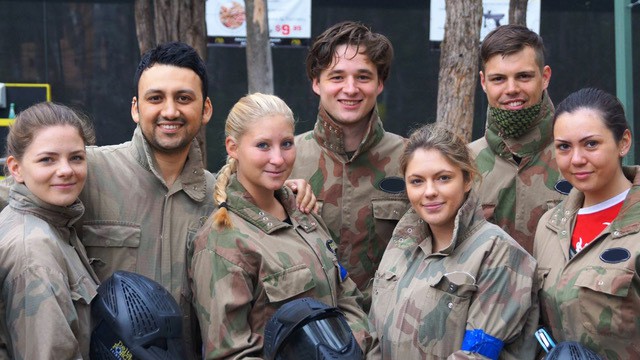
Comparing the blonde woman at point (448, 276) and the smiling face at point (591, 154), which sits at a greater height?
the smiling face at point (591, 154)

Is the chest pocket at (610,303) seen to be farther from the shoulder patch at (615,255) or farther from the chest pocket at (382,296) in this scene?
the chest pocket at (382,296)

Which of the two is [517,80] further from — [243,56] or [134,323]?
[243,56]

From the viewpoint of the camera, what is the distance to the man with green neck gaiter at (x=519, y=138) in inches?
154

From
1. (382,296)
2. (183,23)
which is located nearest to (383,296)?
(382,296)

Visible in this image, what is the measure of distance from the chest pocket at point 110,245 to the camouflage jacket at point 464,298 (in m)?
1.06

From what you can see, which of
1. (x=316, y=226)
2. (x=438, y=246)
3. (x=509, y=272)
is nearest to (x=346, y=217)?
(x=316, y=226)

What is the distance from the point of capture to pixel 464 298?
3.09 meters

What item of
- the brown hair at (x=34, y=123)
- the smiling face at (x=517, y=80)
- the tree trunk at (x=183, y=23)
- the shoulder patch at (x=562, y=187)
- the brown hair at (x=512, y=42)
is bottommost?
the shoulder patch at (x=562, y=187)

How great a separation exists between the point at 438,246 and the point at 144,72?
145cm

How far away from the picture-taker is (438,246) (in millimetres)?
3354

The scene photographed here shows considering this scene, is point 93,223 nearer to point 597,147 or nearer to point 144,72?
point 144,72

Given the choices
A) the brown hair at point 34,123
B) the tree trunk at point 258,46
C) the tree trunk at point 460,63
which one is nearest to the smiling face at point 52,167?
the brown hair at point 34,123

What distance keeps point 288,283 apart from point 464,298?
66cm

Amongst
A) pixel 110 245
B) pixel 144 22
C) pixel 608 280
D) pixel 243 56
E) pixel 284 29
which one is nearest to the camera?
pixel 608 280
